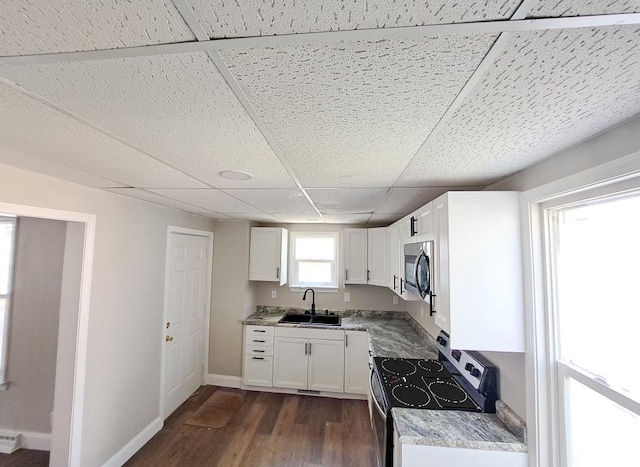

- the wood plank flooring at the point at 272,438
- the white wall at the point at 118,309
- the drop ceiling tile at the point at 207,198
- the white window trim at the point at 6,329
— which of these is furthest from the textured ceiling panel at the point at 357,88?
the white window trim at the point at 6,329

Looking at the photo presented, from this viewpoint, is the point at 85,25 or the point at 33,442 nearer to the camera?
the point at 85,25

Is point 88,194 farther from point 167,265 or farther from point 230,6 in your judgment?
point 230,6

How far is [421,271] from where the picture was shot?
6.32 ft

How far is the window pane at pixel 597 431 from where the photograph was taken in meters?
0.97

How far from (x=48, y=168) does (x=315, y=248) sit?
3.14m

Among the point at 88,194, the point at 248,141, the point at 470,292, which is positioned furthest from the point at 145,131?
the point at 470,292

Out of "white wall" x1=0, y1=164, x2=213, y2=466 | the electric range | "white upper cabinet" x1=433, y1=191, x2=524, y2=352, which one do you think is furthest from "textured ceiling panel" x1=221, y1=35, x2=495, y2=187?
"white wall" x1=0, y1=164, x2=213, y2=466

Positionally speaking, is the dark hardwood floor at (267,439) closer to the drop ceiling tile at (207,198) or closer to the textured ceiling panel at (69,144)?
the drop ceiling tile at (207,198)

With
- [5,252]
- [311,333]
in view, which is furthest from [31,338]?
[311,333]

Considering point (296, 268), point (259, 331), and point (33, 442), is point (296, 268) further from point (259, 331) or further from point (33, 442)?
point (33, 442)

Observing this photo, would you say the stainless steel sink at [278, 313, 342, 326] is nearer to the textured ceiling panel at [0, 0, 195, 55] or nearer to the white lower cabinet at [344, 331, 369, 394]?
the white lower cabinet at [344, 331, 369, 394]

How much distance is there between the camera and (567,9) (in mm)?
457

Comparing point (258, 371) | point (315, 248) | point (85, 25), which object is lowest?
point (258, 371)

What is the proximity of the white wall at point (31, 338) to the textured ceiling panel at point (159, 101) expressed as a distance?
2.47m
